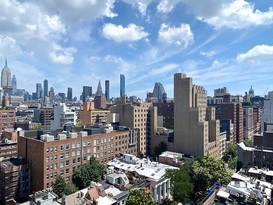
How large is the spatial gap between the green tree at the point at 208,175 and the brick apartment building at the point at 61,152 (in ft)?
101

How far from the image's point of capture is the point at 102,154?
81.4 meters

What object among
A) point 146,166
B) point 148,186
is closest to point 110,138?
point 146,166

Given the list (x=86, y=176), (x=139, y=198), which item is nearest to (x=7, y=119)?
(x=86, y=176)

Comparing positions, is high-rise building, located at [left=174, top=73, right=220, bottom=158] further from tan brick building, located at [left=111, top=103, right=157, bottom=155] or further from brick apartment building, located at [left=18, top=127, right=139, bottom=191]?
brick apartment building, located at [left=18, top=127, right=139, bottom=191]

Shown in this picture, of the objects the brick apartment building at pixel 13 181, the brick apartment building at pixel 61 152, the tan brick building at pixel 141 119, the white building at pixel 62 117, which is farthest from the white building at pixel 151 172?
the white building at pixel 62 117

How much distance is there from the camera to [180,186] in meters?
56.0

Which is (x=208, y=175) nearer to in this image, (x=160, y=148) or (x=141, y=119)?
(x=160, y=148)

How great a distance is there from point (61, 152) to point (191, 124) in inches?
2094

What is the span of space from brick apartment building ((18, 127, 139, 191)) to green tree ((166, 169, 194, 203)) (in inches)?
1090

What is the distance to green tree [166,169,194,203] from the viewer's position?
5550 cm

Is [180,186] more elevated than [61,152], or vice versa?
[61,152]

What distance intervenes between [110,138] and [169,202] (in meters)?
38.7

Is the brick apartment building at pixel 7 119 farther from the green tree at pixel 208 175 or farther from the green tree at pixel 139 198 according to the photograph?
the green tree at pixel 139 198

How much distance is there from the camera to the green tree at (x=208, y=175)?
61.3 meters
